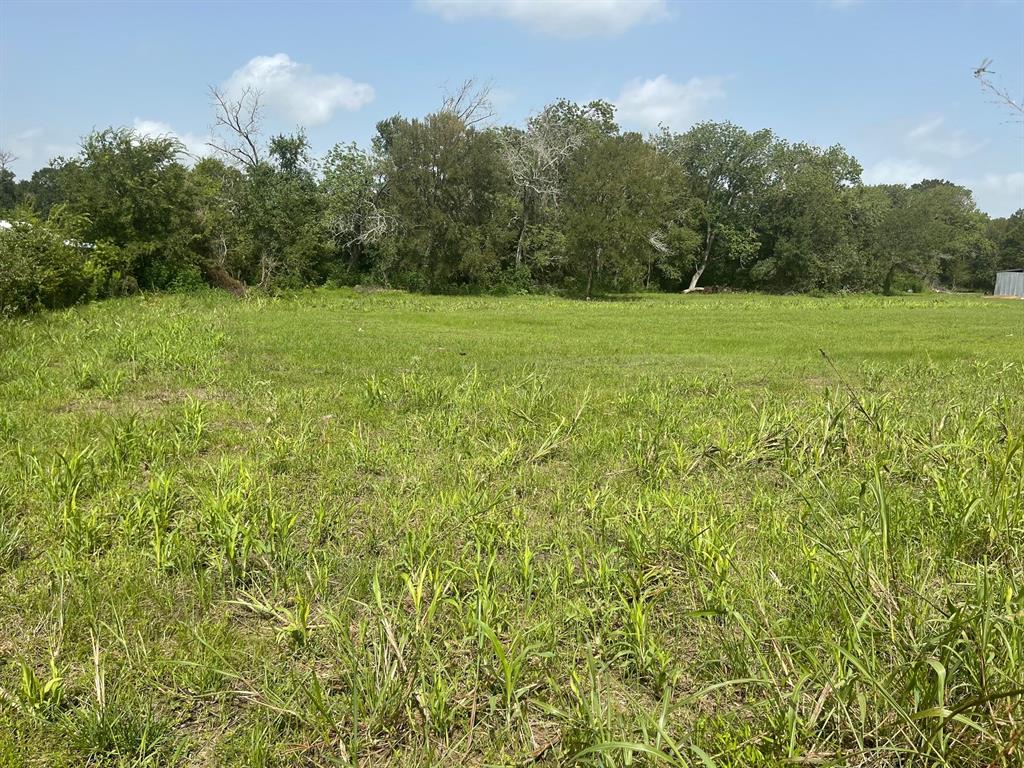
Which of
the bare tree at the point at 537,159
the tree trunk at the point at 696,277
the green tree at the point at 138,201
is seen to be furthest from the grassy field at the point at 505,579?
the tree trunk at the point at 696,277

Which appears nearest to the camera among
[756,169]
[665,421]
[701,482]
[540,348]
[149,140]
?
[701,482]

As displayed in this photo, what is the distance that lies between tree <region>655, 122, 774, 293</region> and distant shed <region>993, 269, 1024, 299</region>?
987 inches

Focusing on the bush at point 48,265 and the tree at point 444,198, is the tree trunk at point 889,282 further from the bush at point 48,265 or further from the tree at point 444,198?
the bush at point 48,265

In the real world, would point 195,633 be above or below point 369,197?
below

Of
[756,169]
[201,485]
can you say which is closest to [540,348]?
[201,485]

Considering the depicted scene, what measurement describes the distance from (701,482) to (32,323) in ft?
41.3

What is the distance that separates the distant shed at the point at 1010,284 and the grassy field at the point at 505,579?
2461 inches

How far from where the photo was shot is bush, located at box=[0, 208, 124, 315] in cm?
1428

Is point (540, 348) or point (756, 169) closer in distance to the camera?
point (540, 348)

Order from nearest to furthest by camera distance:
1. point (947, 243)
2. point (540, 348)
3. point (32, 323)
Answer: point (540, 348) < point (32, 323) < point (947, 243)

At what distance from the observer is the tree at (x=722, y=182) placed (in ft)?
160

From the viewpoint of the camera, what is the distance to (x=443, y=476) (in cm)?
430

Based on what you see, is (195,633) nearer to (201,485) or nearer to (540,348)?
(201,485)

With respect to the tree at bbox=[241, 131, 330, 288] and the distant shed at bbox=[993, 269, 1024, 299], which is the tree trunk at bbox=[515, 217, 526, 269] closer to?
the tree at bbox=[241, 131, 330, 288]
